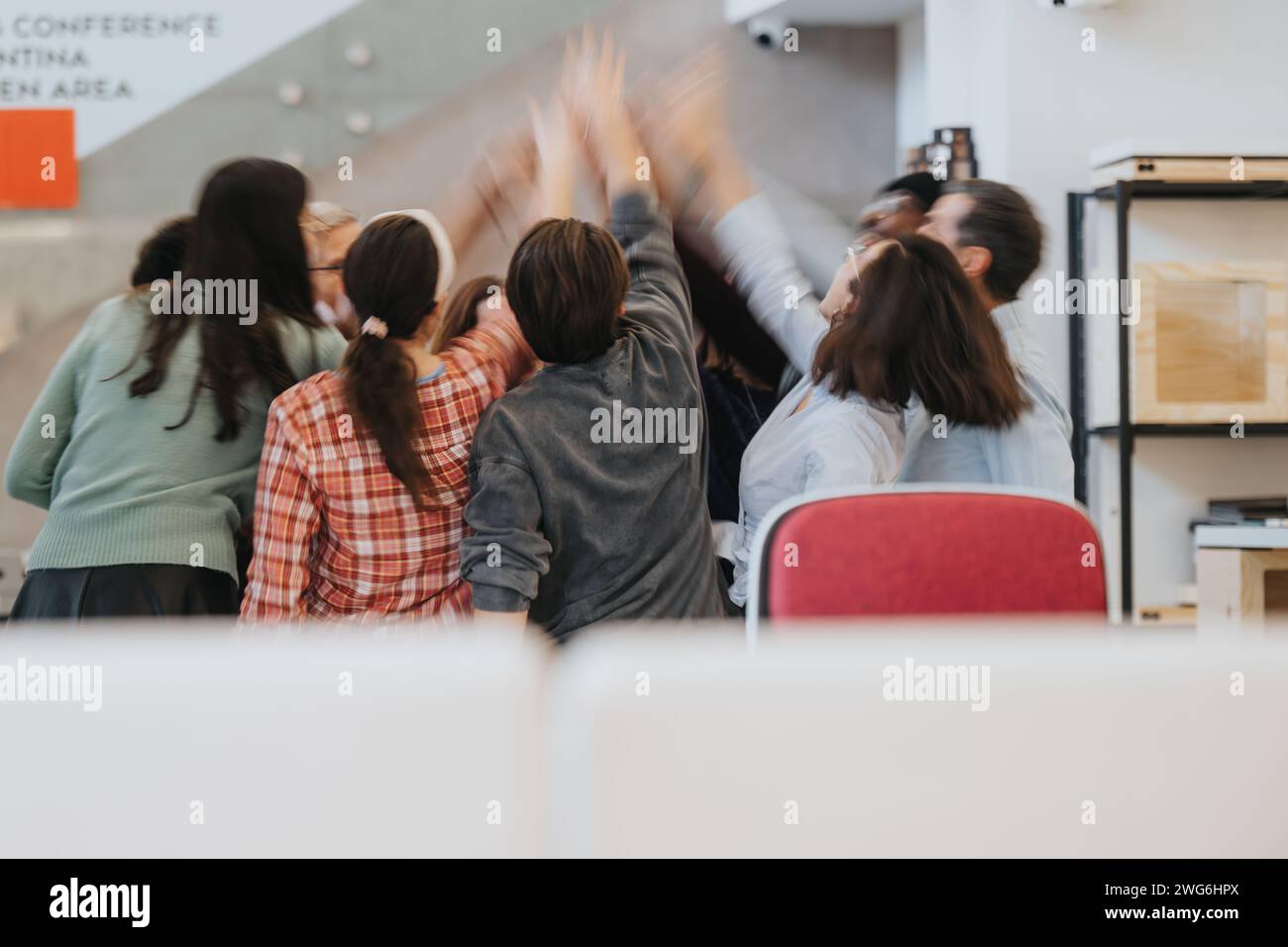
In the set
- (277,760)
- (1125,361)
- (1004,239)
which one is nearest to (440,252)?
(1004,239)

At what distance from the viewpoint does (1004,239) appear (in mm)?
2184

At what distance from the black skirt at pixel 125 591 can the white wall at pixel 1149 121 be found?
261cm

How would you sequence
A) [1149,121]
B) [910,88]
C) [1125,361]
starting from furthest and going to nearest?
[910,88] < [1149,121] < [1125,361]

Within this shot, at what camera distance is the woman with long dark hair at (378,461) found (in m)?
1.70

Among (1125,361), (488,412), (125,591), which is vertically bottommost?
(125,591)

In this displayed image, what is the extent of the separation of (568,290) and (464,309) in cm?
41

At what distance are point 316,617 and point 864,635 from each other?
129cm

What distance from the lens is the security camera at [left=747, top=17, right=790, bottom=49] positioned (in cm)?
457

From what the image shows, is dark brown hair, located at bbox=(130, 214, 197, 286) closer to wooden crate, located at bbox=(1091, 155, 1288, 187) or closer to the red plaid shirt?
the red plaid shirt

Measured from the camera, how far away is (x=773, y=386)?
2.26 metres

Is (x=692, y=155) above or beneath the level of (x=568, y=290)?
above

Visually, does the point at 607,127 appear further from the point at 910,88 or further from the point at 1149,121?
the point at 910,88

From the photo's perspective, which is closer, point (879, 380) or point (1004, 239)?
point (879, 380)
